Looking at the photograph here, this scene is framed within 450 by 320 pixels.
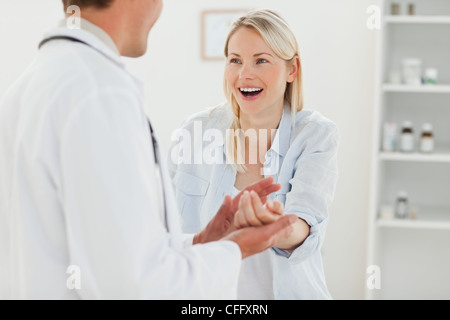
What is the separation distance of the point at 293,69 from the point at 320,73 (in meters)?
1.40

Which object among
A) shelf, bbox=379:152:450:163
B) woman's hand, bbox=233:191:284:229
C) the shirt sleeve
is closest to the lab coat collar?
woman's hand, bbox=233:191:284:229

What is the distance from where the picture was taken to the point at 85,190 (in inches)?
29.6

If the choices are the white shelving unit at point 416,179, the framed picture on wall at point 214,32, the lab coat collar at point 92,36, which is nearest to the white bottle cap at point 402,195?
the white shelving unit at point 416,179

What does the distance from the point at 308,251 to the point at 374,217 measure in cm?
146

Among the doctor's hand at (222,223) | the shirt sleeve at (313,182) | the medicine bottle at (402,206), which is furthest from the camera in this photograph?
the medicine bottle at (402,206)

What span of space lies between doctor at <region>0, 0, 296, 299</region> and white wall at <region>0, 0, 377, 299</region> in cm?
228

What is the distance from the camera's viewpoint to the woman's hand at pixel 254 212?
1.02 metres

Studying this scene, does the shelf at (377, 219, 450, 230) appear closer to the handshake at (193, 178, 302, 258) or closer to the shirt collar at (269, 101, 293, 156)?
the shirt collar at (269, 101, 293, 156)

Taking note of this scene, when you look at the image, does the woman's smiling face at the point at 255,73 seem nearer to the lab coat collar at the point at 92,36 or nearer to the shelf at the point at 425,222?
the lab coat collar at the point at 92,36

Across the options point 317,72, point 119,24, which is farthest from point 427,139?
point 119,24

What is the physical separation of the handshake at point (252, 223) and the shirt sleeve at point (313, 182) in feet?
0.91

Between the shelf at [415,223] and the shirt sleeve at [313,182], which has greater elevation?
the shirt sleeve at [313,182]

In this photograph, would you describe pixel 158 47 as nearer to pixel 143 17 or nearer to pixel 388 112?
pixel 388 112
